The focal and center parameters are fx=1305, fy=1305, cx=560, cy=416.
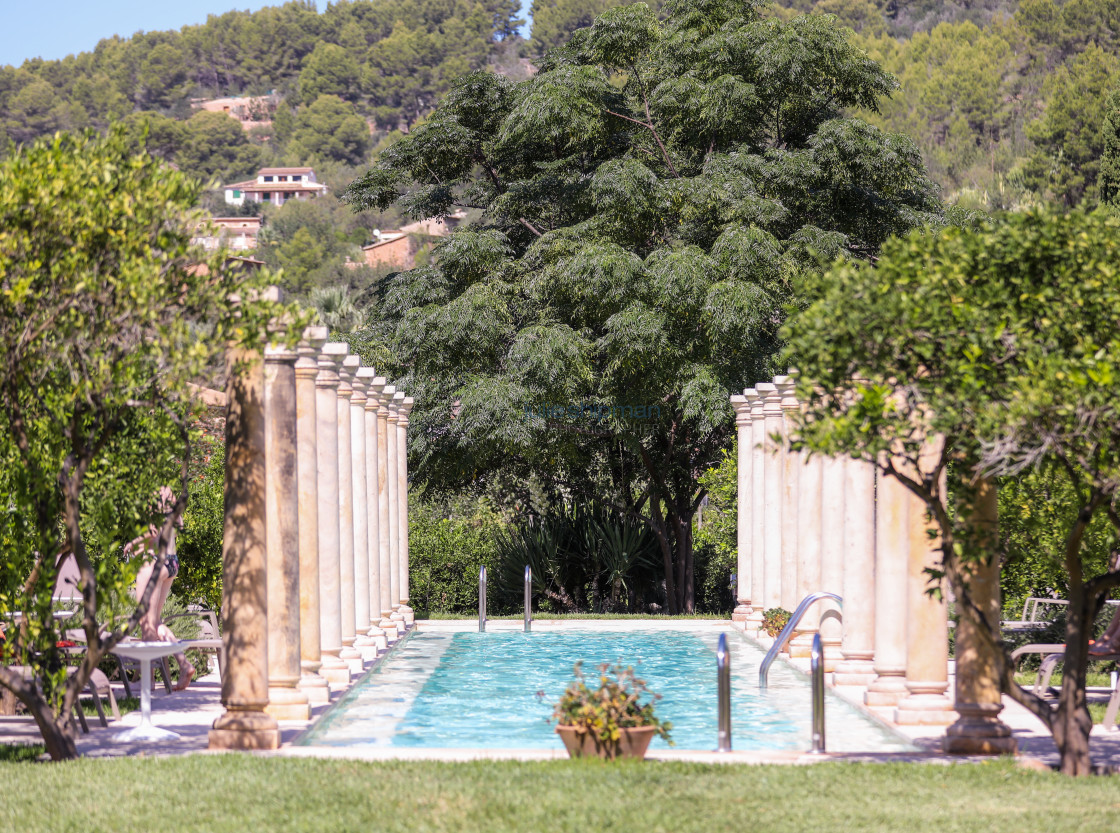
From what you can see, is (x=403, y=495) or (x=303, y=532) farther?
(x=403, y=495)

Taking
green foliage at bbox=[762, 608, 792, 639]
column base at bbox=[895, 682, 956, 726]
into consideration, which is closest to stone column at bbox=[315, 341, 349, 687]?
column base at bbox=[895, 682, 956, 726]

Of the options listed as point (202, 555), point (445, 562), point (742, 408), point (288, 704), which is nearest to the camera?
point (288, 704)

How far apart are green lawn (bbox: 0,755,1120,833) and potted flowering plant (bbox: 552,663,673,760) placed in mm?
187

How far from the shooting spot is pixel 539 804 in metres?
8.09

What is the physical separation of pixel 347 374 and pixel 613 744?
7.80 meters

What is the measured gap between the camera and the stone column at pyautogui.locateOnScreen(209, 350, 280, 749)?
33.3 ft

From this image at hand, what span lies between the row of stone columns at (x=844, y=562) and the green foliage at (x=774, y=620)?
4.4 inches

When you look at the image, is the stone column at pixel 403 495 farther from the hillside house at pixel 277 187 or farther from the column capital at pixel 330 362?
the hillside house at pixel 277 187

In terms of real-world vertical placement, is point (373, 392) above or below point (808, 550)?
above

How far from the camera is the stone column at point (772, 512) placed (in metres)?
18.8

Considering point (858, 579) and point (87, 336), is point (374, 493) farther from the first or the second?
point (87, 336)

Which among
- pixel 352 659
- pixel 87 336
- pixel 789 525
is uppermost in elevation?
pixel 87 336

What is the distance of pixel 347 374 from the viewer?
1605cm

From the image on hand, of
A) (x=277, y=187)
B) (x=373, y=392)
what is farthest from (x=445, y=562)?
(x=277, y=187)
